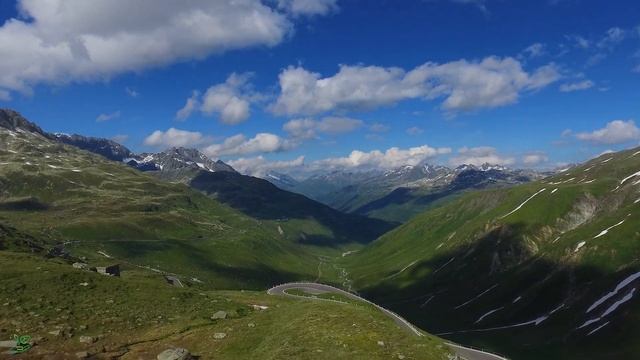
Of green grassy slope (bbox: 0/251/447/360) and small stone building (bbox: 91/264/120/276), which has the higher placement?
small stone building (bbox: 91/264/120/276)

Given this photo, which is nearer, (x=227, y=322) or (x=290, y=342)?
(x=290, y=342)

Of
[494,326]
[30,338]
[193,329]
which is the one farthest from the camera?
[494,326]

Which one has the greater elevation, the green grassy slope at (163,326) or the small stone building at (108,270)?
the small stone building at (108,270)

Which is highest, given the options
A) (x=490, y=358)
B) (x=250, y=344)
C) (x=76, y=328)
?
(x=76, y=328)

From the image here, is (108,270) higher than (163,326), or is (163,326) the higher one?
(108,270)

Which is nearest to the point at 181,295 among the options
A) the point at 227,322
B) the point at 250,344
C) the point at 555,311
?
the point at 227,322

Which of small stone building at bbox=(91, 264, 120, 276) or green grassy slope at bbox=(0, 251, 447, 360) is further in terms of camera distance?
small stone building at bbox=(91, 264, 120, 276)

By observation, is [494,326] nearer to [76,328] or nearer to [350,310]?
[350,310]

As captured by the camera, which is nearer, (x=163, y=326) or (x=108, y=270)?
(x=163, y=326)
